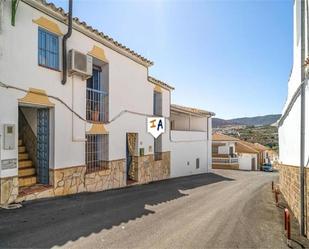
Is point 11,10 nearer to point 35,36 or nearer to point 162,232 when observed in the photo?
point 35,36

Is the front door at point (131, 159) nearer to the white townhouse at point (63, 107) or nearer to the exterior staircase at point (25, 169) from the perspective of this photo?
the white townhouse at point (63, 107)

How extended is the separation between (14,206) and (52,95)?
414 cm

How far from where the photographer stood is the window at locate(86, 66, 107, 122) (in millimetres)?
13094

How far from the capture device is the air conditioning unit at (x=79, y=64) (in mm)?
10852

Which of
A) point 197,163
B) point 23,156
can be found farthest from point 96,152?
point 197,163

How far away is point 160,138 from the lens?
20438 millimetres

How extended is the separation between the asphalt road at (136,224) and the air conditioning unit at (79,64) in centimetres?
503

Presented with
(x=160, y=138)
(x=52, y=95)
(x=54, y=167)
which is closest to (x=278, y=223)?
(x=54, y=167)

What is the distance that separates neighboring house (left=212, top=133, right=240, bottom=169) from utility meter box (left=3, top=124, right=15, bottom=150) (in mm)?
33207

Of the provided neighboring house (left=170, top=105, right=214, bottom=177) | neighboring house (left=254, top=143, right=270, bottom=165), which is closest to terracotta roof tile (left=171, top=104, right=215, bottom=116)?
neighboring house (left=170, top=105, right=214, bottom=177)

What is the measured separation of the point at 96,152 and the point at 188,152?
12.9 meters

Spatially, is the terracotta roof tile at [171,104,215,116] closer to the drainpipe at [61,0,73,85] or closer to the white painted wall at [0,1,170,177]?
the white painted wall at [0,1,170,177]

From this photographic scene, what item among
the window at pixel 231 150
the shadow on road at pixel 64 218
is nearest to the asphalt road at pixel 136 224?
the shadow on road at pixel 64 218

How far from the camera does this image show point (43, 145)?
10453 millimetres
